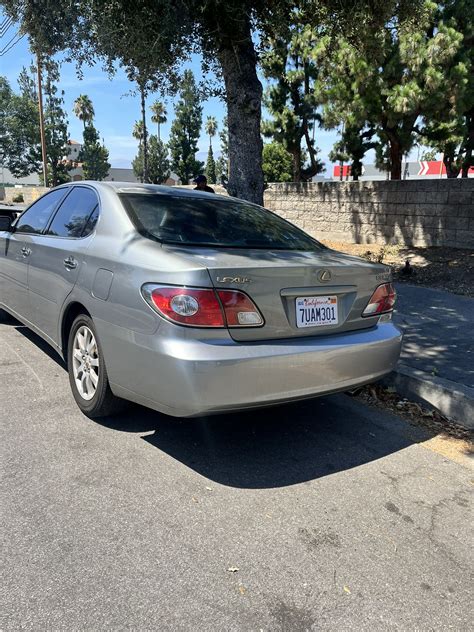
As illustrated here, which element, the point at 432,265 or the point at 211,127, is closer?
the point at 432,265

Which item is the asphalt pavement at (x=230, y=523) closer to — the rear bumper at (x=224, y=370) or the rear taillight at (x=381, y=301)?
the rear bumper at (x=224, y=370)

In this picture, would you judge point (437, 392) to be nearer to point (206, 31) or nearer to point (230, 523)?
point (230, 523)

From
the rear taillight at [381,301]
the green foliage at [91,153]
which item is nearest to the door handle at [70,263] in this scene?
the rear taillight at [381,301]

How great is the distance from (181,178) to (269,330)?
47185 mm

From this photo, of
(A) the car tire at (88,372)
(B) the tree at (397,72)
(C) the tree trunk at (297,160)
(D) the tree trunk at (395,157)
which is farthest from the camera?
(C) the tree trunk at (297,160)

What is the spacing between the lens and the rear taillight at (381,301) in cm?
353

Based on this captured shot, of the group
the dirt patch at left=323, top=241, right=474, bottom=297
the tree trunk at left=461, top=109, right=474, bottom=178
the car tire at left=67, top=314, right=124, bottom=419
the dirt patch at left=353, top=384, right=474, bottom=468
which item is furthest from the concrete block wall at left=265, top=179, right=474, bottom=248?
the car tire at left=67, top=314, right=124, bottom=419

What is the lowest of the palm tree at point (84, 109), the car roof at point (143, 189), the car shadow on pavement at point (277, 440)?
the car shadow on pavement at point (277, 440)

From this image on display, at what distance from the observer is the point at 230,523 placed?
2.62 metres

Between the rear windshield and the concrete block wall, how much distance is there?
750 centimetres

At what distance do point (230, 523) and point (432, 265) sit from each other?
8.42 m

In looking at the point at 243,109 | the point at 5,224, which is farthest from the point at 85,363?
the point at 243,109

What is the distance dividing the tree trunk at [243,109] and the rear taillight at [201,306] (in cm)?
457

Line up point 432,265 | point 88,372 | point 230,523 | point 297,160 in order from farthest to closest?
point 297,160
point 432,265
point 88,372
point 230,523
